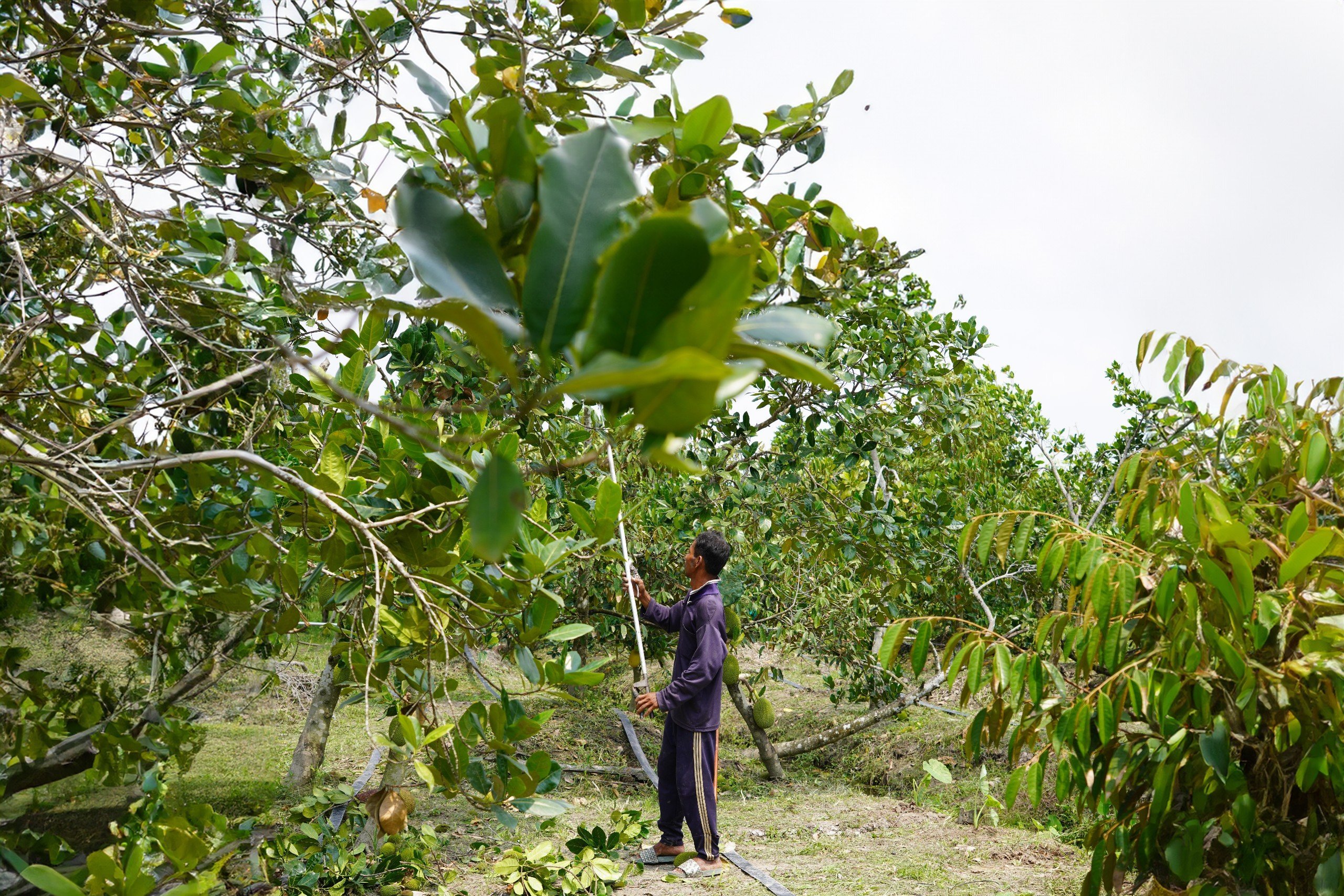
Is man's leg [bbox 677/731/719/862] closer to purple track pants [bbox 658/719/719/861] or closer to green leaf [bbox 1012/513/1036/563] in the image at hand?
purple track pants [bbox 658/719/719/861]

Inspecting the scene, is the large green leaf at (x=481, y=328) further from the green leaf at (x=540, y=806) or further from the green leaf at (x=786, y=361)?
the green leaf at (x=540, y=806)

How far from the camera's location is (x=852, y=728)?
19.1ft

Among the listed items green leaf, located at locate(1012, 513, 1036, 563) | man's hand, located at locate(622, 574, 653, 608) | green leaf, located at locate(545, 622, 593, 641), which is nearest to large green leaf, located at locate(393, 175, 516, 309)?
green leaf, located at locate(545, 622, 593, 641)

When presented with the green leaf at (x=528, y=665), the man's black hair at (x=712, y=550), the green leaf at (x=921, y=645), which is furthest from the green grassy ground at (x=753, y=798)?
the man's black hair at (x=712, y=550)

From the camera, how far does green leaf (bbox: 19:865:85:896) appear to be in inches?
37.0

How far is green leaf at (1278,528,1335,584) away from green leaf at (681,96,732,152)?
1.33 metres

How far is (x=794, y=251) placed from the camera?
1154 mm

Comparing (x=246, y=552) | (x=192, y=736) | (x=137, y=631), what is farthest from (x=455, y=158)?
(x=192, y=736)

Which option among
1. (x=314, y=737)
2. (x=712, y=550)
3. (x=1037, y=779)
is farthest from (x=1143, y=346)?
(x=314, y=737)

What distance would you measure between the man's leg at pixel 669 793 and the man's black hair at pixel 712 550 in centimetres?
73

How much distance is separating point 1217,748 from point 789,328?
167 cm

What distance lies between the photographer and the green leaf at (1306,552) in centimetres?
150

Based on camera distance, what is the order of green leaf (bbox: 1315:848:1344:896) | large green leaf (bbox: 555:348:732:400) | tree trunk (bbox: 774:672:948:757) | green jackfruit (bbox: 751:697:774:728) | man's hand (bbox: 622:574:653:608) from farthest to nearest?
tree trunk (bbox: 774:672:948:757)
green jackfruit (bbox: 751:697:774:728)
man's hand (bbox: 622:574:653:608)
green leaf (bbox: 1315:848:1344:896)
large green leaf (bbox: 555:348:732:400)

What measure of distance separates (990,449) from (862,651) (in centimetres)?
304
